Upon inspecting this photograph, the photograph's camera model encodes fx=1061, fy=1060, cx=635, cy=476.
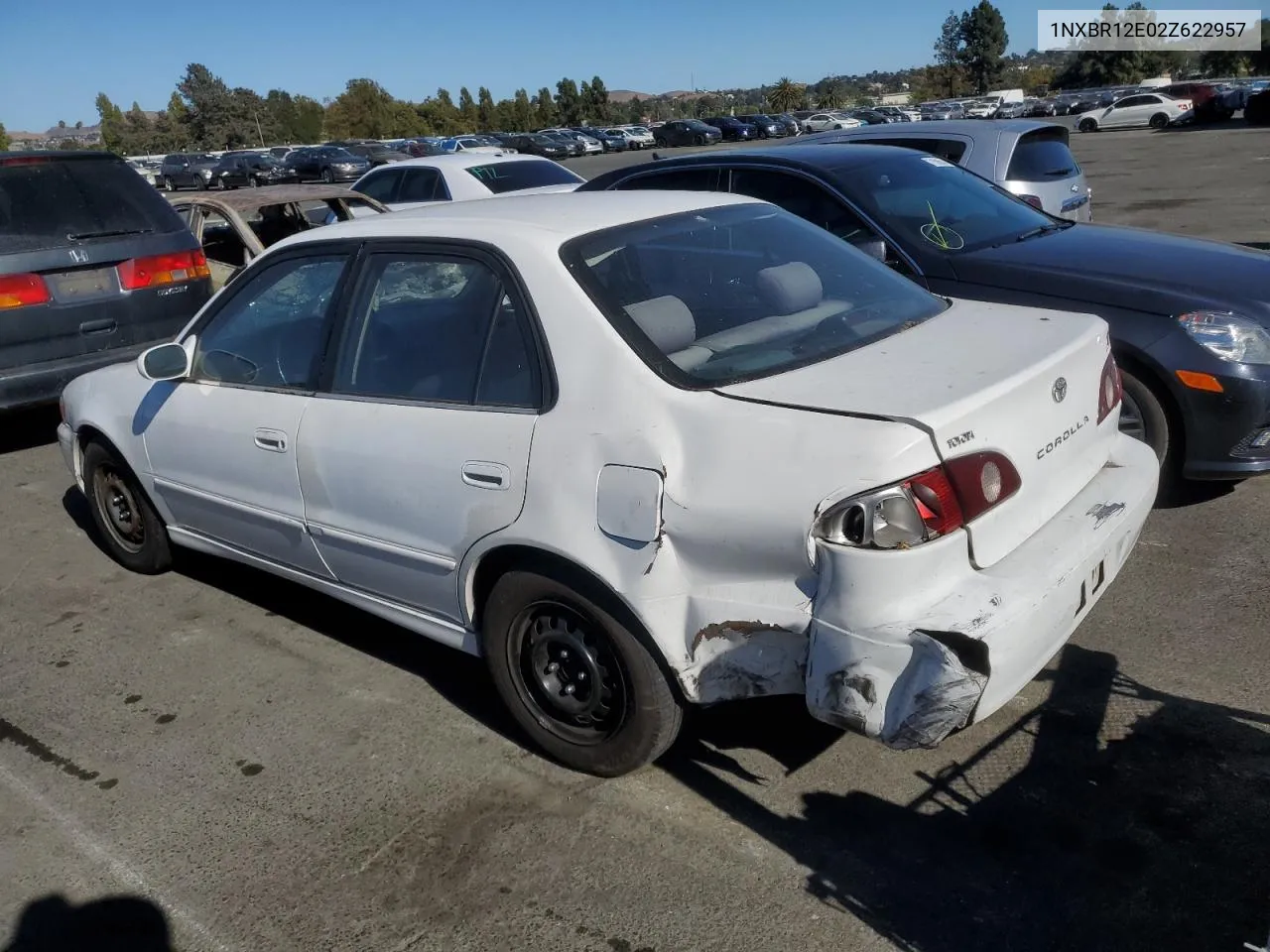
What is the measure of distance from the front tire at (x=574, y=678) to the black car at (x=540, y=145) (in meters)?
47.7

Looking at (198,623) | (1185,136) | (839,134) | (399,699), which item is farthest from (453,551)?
(1185,136)

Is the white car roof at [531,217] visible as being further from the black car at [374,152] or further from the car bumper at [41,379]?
the black car at [374,152]

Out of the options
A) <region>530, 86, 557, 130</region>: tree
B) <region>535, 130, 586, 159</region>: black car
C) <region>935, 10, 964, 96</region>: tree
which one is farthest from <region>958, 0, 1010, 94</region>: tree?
<region>535, 130, 586, 159</region>: black car

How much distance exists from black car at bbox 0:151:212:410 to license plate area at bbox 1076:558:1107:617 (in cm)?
613


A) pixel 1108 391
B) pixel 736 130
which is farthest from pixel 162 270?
pixel 736 130

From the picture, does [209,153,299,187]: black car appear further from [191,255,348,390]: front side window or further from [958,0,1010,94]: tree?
[958,0,1010,94]: tree

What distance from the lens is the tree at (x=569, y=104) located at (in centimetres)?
8369

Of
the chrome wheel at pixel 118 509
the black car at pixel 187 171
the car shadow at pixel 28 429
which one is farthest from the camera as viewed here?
the black car at pixel 187 171

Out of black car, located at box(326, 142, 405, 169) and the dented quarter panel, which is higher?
black car, located at box(326, 142, 405, 169)

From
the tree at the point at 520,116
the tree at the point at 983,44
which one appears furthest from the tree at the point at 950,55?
the tree at the point at 520,116

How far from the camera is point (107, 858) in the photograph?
308cm

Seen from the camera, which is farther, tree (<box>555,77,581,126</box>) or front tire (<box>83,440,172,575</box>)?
tree (<box>555,77,581,126</box>)

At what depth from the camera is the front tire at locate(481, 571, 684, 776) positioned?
2979mm

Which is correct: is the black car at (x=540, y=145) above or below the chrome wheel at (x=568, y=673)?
above
